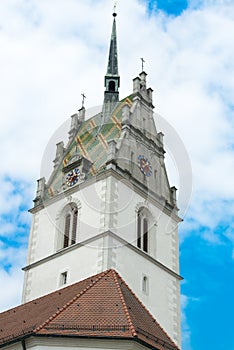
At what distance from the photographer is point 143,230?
3047 centimetres

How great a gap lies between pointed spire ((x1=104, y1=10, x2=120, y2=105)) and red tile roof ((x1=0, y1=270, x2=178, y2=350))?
15.9 metres

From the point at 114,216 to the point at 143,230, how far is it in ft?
6.68

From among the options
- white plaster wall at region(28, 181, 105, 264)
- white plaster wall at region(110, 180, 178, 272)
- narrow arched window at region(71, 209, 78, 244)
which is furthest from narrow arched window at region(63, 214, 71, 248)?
white plaster wall at region(110, 180, 178, 272)

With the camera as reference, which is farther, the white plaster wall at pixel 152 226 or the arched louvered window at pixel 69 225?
the arched louvered window at pixel 69 225

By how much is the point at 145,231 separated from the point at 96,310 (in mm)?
10868

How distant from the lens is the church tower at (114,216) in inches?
1122

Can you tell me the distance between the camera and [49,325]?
19094 mm

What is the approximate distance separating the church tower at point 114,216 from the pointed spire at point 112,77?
2.60 m

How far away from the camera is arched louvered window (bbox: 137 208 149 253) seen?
98.1ft

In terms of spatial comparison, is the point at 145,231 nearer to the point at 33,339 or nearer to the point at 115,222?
the point at 115,222

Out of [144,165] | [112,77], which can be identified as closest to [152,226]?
[144,165]

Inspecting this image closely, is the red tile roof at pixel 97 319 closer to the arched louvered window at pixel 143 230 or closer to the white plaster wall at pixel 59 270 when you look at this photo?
the white plaster wall at pixel 59 270

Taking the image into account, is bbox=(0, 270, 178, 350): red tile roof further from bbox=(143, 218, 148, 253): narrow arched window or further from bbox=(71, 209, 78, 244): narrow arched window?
bbox=(143, 218, 148, 253): narrow arched window

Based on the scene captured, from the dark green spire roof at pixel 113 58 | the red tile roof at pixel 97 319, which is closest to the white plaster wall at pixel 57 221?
the red tile roof at pixel 97 319
